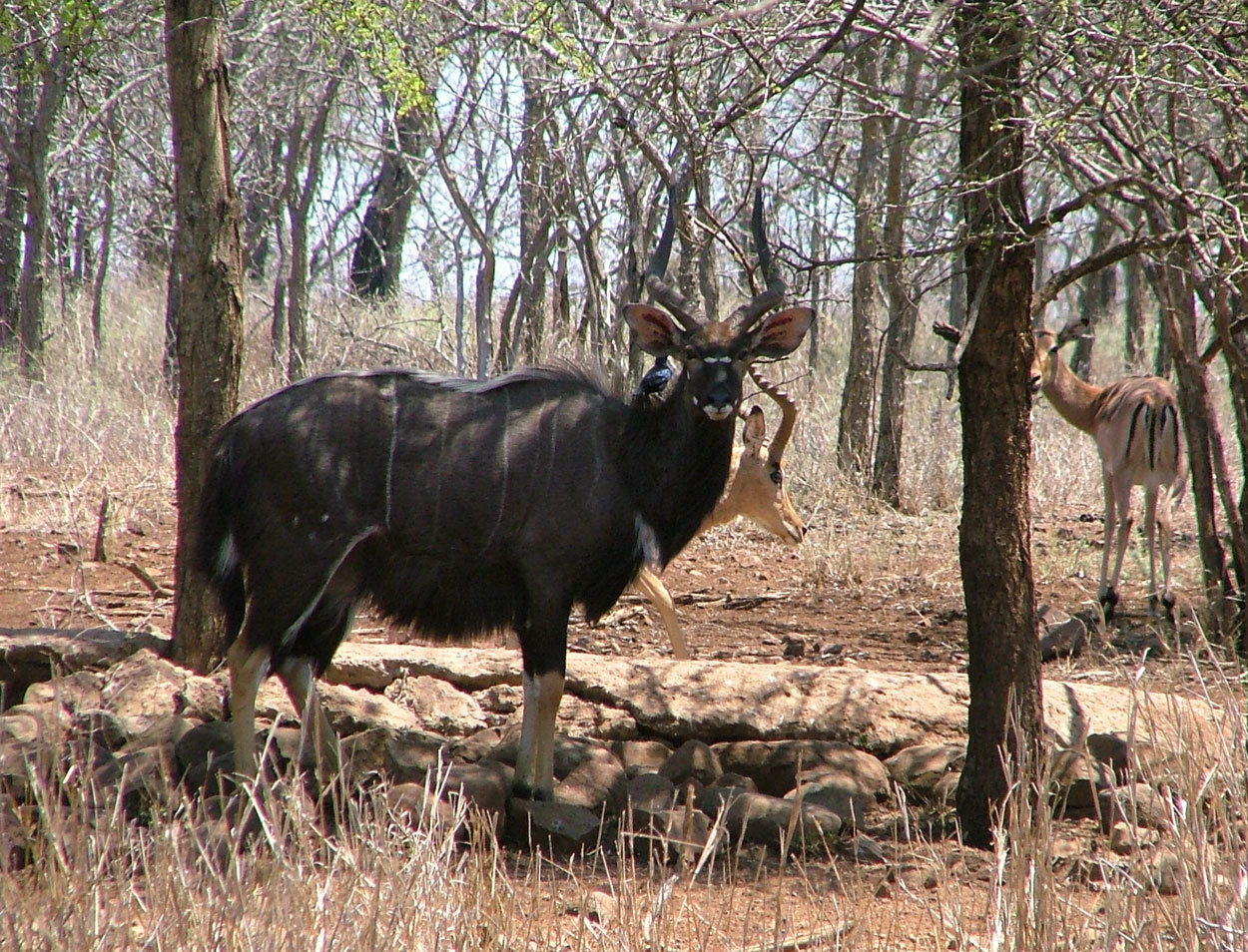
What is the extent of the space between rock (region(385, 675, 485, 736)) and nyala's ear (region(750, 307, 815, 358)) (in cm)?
182

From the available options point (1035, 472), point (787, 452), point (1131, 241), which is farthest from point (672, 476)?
point (1035, 472)

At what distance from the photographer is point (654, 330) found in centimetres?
486

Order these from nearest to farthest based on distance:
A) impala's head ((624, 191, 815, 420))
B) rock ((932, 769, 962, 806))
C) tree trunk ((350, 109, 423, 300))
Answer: rock ((932, 769, 962, 806)), impala's head ((624, 191, 815, 420)), tree trunk ((350, 109, 423, 300))

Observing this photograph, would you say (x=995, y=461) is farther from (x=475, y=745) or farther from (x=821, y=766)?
(x=475, y=745)

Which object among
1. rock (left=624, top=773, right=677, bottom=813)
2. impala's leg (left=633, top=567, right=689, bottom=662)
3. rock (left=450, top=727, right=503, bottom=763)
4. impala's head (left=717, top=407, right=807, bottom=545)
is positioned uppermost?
impala's head (left=717, top=407, right=807, bottom=545)

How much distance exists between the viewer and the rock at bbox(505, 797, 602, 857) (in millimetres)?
4109

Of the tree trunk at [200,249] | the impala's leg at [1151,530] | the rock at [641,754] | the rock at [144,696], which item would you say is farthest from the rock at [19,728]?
the impala's leg at [1151,530]

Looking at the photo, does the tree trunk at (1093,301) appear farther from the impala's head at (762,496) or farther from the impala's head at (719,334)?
the impala's head at (719,334)

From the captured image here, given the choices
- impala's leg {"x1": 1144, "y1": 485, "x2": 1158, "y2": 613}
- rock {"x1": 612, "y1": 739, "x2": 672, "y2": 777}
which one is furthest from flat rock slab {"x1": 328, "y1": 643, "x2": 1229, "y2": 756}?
impala's leg {"x1": 1144, "y1": 485, "x2": 1158, "y2": 613}

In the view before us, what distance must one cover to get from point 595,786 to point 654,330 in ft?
5.39

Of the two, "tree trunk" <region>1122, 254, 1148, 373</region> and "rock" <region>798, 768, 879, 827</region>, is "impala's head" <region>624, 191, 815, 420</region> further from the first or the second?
"tree trunk" <region>1122, 254, 1148, 373</region>

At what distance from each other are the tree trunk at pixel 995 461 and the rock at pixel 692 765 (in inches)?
37.2

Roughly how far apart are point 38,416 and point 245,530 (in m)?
7.77

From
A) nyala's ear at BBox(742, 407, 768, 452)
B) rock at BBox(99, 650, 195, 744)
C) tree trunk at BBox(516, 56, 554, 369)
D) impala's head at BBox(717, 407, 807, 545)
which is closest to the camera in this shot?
rock at BBox(99, 650, 195, 744)
